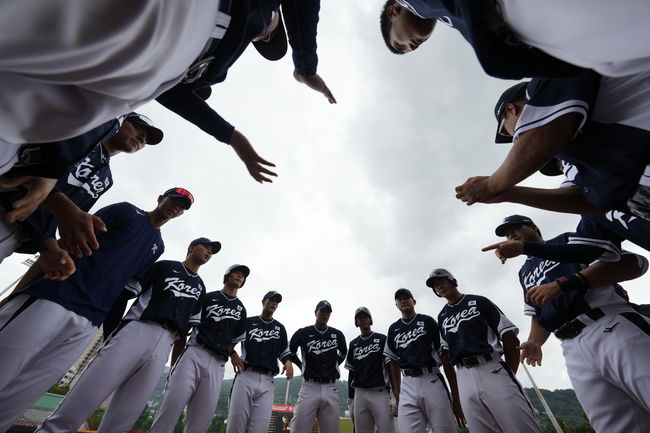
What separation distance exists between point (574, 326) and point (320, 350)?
16.4 feet

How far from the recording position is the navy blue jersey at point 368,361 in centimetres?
605

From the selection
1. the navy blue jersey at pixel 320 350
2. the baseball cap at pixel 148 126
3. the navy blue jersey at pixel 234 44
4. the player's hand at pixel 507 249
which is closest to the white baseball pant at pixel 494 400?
the player's hand at pixel 507 249

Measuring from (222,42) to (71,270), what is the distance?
1834 mm

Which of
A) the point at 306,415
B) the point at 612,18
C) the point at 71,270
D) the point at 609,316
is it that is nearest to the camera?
the point at 612,18

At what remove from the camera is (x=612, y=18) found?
71 cm

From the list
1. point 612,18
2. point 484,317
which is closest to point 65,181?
point 612,18

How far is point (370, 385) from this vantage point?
5988 millimetres

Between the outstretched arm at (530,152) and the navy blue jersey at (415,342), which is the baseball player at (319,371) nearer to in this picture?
the navy blue jersey at (415,342)

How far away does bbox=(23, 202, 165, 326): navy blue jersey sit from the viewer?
7.64 ft

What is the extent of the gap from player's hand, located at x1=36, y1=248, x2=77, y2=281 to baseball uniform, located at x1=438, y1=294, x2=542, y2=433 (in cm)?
487

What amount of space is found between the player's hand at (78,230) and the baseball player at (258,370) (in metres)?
4.36

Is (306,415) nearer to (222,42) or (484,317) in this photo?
(484,317)

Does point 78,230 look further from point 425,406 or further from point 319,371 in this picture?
point 319,371

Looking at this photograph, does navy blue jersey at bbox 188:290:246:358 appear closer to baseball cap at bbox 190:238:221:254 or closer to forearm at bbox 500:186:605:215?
baseball cap at bbox 190:238:221:254
